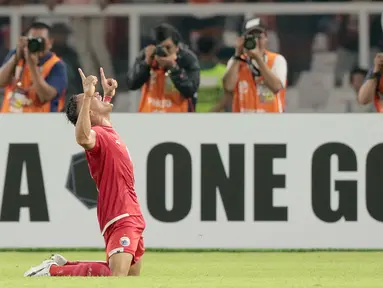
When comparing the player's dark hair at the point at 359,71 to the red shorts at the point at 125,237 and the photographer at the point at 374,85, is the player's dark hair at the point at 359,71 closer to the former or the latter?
the photographer at the point at 374,85

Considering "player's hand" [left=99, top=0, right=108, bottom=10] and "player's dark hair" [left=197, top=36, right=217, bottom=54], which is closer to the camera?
"player's dark hair" [left=197, top=36, right=217, bottom=54]

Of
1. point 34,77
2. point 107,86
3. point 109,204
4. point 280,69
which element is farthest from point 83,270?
point 280,69

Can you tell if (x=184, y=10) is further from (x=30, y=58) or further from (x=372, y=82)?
(x=372, y=82)

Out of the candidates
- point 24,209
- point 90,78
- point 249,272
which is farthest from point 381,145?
point 90,78

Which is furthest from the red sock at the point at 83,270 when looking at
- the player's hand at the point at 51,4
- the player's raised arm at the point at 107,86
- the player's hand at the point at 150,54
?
the player's hand at the point at 51,4

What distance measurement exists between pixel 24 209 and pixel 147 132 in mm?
1355

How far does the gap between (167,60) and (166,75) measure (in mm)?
184

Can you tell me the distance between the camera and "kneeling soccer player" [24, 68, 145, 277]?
9734mm

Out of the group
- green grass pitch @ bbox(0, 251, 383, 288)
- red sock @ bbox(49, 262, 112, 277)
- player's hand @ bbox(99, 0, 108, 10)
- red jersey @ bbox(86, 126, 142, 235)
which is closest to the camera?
green grass pitch @ bbox(0, 251, 383, 288)

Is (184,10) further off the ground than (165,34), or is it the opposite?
(184,10)

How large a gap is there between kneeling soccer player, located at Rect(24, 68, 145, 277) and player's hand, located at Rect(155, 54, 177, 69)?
325cm

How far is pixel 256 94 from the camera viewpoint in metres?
13.4

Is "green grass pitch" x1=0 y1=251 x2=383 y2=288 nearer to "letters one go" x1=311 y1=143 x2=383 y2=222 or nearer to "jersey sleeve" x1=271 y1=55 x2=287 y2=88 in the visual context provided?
"letters one go" x1=311 y1=143 x2=383 y2=222

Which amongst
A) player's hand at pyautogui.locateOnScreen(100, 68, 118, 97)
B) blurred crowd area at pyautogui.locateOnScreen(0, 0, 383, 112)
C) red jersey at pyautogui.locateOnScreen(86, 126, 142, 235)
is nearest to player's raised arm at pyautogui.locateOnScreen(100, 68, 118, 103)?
player's hand at pyautogui.locateOnScreen(100, 68, 118, 97)
